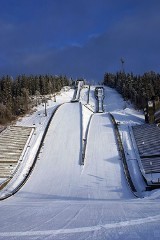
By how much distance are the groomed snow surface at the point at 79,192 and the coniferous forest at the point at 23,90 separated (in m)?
4.68

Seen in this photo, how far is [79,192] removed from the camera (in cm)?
3322

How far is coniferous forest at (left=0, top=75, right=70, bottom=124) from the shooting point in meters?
78.1

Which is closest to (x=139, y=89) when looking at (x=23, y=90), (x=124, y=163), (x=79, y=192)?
(x=23, y=90)

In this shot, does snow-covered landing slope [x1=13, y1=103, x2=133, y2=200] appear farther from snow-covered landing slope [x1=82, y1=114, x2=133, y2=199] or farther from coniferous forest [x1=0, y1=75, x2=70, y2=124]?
coniferous forest [x1=0, y1=75, x2=70, y2=124]

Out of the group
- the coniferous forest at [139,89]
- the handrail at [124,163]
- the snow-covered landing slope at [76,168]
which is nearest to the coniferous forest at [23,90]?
the snow-covered landing slope at [76,168]

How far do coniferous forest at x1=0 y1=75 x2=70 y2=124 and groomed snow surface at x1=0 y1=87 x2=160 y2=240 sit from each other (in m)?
4.68

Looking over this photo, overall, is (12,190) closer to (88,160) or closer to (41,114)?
(88,160)

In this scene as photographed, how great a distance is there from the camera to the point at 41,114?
72188mm

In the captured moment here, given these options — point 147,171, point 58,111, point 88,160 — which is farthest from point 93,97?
point 147,171

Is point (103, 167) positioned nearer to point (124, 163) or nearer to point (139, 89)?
point (124, 163)

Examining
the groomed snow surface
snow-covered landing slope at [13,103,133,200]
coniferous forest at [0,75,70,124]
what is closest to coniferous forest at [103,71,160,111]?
the groomed snow surface

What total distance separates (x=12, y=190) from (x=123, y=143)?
19628 mm

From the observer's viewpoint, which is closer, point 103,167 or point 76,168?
point 103,167

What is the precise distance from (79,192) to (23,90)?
2454 inches
